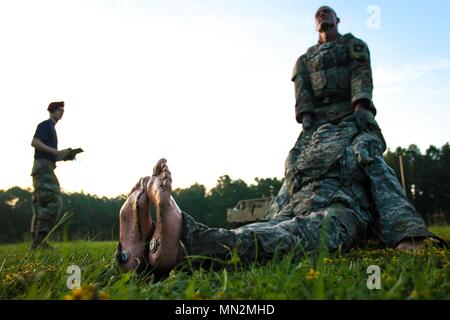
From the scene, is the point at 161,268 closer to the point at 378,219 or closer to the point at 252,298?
the point at 252,298

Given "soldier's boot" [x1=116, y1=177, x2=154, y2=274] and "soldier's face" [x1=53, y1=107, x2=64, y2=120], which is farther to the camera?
"soldier's face" [x1=53, y1=107, x2=64, y2=120]

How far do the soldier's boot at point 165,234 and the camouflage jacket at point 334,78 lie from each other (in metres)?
2.41

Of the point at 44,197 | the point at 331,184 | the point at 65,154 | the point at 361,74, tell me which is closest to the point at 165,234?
the point at 331,184

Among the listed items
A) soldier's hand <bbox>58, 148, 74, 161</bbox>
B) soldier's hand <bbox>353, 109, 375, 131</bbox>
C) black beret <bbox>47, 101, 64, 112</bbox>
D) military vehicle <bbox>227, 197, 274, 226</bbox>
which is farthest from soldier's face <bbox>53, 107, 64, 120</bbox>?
military vehicle <bbox>227, 197, 274, 226</bbox>

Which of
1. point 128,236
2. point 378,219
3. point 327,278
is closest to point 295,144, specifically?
point 378,219

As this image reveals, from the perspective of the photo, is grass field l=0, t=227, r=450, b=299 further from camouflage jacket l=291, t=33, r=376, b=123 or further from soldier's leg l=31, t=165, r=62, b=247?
soldier's leg l=31, t=165, r=62, b=247

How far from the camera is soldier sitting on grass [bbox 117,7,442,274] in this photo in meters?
1.99

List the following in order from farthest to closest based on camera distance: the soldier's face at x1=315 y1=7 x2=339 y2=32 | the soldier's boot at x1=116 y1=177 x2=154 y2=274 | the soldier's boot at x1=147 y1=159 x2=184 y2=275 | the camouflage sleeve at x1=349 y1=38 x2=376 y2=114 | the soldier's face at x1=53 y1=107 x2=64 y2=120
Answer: the soldier's face at x1=53 y1=107 x2=64 y2=120 < the soldier's face at x1=315 y1=7 x2=339 y2=32 < the camouflage sleeve at x1=349 y1=38 x2=376 y2=114 < the soldier's boot at x1=116 y1=177 x2=154 y2=274 < the soldier's boot at x1=147 y1=159 x2=184 y2=275

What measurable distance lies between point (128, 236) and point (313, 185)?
69.4 inches

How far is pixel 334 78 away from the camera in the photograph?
401cm

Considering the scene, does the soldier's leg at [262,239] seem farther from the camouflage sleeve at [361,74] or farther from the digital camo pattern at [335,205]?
the camouflage sleeve at [361,74]

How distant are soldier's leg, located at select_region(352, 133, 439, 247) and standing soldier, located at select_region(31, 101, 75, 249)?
426 centimetres

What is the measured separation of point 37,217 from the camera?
5902mm

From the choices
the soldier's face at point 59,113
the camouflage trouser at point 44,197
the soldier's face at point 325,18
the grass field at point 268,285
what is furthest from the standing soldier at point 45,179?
the grass field at point 268,285
